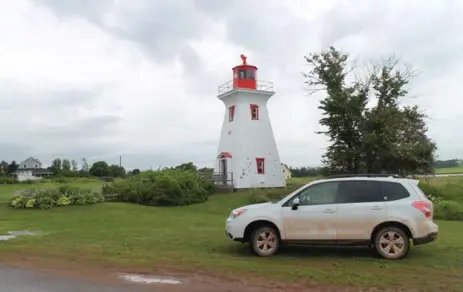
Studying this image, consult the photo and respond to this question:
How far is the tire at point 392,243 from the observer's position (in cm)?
959

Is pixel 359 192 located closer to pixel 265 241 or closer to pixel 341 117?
pixel 265 241

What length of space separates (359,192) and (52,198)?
68.3 feet

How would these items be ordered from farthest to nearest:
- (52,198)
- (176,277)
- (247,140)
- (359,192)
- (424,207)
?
(247,140) → (52,198) → (359,192) → (424,207) → (176,277)

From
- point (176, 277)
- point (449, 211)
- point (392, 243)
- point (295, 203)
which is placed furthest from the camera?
point (449, 211)

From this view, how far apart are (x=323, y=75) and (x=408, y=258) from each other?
29.3 metres

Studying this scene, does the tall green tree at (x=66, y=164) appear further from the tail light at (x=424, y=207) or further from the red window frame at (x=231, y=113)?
the tail light at (x=424, y=207)

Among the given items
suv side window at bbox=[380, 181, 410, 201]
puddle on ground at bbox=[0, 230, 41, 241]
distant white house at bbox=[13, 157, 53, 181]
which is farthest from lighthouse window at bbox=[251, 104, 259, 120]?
distant white house at bbox=[13, 157, 53, 181]

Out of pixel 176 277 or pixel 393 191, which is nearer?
pixel 176 277

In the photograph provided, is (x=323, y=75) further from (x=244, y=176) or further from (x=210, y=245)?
(x=210, y=245)

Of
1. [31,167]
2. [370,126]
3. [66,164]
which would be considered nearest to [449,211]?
[370,126]

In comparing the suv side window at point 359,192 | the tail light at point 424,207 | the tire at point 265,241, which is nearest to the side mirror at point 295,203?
the tire at point 265,241

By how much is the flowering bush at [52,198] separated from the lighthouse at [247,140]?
12445 millimetres

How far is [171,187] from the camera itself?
1174 inches

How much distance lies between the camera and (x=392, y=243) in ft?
31.7
